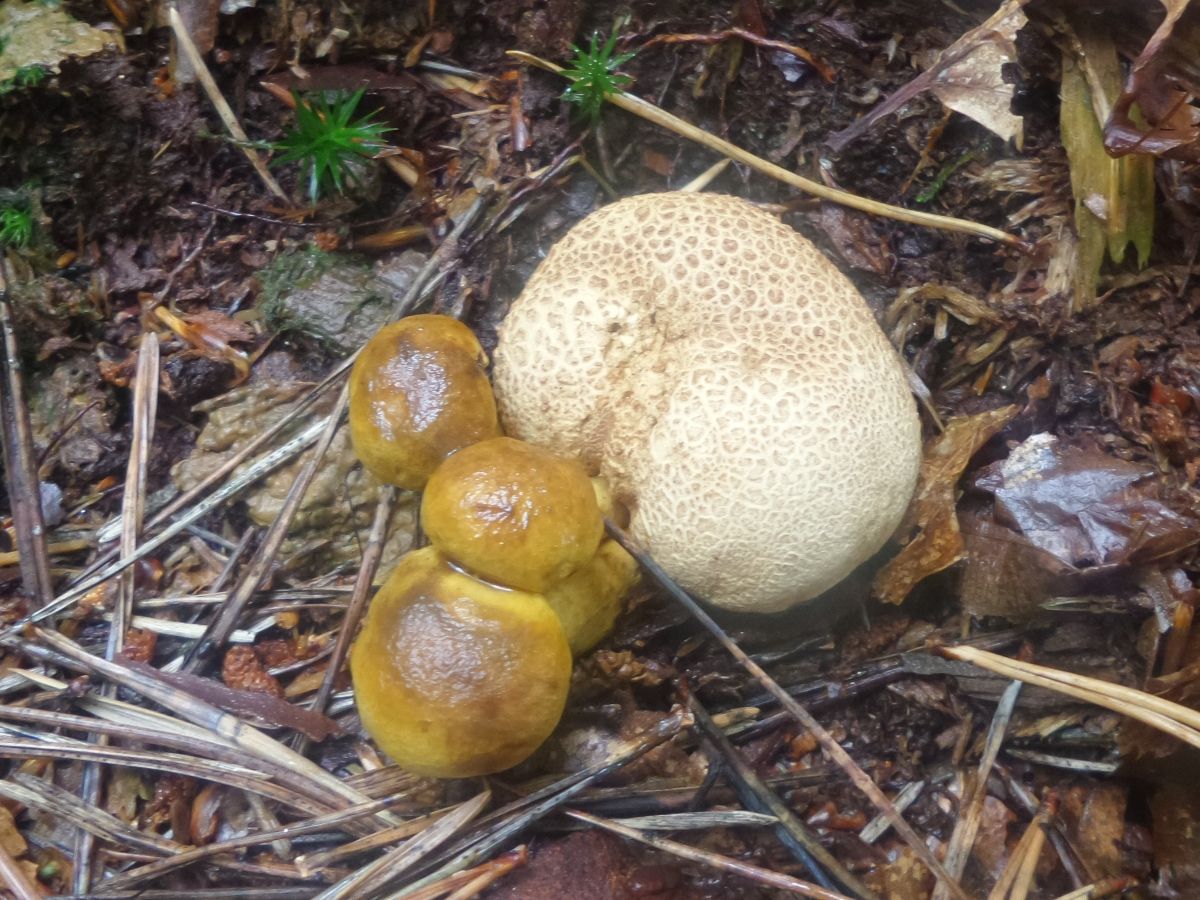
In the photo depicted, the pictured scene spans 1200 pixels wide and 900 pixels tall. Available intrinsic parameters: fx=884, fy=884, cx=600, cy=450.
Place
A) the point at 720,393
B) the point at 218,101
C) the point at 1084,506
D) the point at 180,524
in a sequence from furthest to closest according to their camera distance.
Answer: the point at 218,101
the point at 180,524
the point at 1084,506
the point at 720,393

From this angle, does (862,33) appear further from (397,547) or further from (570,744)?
(570,744)

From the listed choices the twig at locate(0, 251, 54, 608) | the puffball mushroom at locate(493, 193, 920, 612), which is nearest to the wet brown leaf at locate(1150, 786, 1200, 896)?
the puffball mushroom at locate(493, 193, 920, 612)

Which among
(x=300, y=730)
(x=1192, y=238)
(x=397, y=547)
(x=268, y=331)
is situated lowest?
(x=300, y=730)

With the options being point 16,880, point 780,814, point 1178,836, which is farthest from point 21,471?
point 1178,836

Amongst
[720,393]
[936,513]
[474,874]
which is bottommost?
[474,874]

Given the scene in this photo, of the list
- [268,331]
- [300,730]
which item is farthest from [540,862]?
[268,331]

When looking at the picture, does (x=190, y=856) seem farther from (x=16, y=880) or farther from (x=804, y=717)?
(x=804, y=717)
